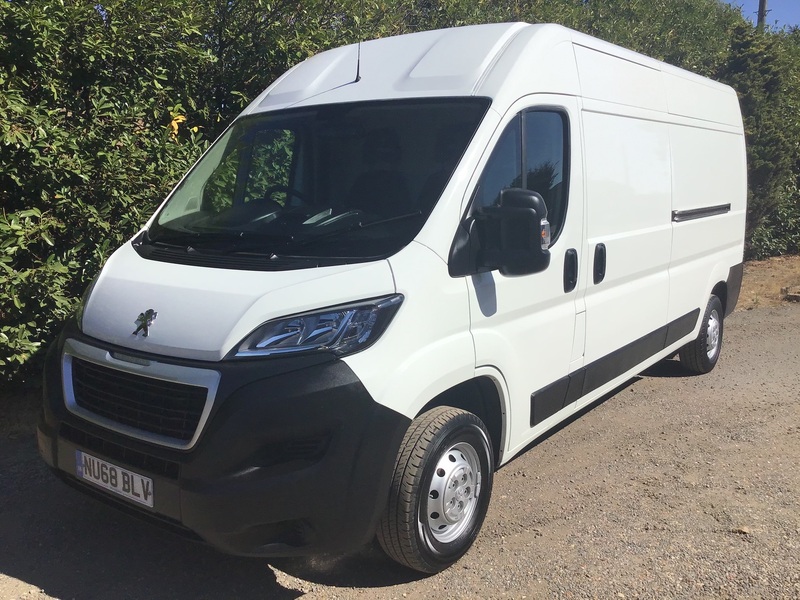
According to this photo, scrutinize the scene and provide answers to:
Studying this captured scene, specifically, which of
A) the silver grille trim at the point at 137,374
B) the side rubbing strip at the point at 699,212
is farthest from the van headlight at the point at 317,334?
the side rubbing strip at the point at 699,212

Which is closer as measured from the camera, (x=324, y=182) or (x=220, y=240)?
(x=220, y=240)

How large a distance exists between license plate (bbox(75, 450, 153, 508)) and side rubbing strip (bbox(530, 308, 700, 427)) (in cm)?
192

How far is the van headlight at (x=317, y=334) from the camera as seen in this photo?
9.19ft

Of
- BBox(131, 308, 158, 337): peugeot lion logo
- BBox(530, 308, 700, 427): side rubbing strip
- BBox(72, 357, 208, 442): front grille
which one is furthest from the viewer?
BBox(530, 308, 700, 427): side rubbing strip

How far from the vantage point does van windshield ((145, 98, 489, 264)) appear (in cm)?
323

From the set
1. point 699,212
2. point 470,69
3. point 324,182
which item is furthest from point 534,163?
point 699,212

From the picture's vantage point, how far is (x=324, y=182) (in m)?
3.63

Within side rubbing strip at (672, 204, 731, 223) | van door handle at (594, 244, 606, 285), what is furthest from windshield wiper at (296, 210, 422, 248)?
side rubbing strip at (672, 204, 731, 223)

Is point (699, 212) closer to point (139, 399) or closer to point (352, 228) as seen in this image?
point (352, 228)

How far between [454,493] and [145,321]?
1.53 metres

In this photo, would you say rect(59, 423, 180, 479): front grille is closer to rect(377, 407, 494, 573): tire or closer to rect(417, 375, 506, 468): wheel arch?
rect(377, 407, 494, 573): tire

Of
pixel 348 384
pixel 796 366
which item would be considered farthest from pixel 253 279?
pixel 796 366

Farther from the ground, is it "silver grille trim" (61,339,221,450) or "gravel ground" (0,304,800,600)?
"silver grille trim" (61,339,221,450)

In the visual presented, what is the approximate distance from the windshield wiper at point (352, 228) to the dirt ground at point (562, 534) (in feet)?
4.91
